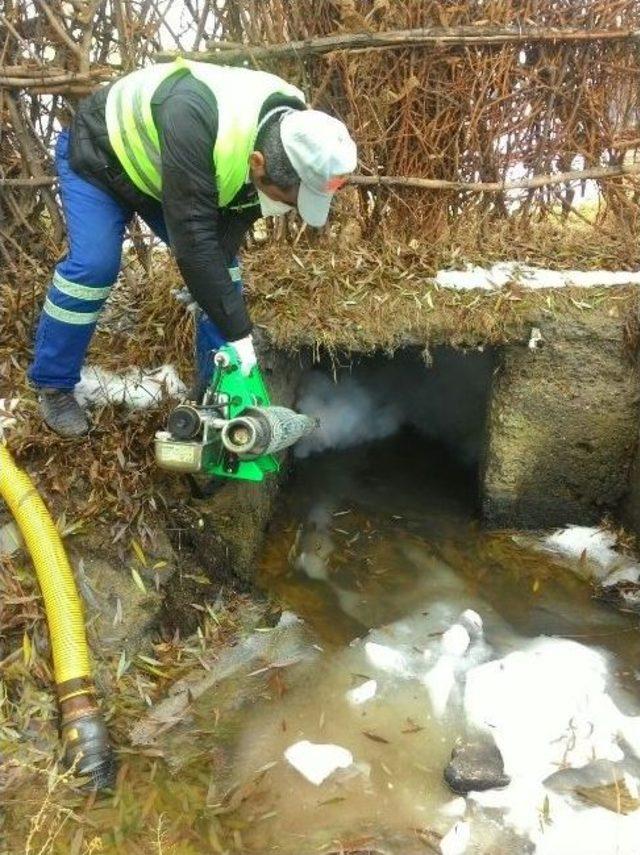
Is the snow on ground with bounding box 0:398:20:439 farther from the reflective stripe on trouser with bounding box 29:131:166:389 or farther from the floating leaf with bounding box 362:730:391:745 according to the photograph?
the floating leaf with bounding box 362:730:391:745

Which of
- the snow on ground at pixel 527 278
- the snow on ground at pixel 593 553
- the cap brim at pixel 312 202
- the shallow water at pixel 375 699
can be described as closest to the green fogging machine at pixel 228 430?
the cap brim at pixel 312 202

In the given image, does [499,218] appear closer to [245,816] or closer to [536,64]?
[536,64]

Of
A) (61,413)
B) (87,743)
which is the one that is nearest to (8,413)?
(61,413)

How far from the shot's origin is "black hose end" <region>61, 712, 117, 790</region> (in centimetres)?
227

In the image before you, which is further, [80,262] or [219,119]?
[80,262]

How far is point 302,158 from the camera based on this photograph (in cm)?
216

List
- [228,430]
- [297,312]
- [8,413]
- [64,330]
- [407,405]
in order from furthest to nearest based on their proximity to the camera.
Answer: [407,405] → [297,312] → [8,413] → [64,330] → [228,430]

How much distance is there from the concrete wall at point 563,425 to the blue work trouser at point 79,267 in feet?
6.57

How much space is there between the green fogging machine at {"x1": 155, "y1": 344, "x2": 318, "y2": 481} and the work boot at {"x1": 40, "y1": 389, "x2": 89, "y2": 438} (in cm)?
67

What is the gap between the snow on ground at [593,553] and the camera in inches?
136

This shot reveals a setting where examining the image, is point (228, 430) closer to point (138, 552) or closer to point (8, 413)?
point (138, 552)

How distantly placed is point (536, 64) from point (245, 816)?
3.64 m

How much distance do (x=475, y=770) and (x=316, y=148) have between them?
2190 millimetres

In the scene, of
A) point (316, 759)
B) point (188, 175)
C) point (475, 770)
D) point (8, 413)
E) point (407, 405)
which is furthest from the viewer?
point (407, 405)
